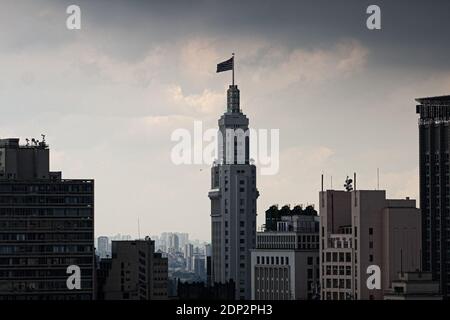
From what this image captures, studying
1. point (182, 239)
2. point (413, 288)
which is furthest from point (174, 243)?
point (413, 288)

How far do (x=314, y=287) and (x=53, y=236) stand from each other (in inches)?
759

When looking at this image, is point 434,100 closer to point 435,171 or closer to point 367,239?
point 435,171

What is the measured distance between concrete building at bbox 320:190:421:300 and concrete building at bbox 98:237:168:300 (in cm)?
1723

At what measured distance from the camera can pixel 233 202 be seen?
16500cm

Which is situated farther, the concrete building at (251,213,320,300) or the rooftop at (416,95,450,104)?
the rooftop at (416,95,450,104)

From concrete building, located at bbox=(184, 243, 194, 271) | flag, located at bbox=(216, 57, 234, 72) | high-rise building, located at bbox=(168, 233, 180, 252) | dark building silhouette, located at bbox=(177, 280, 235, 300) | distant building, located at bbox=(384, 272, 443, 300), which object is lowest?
dark building silhouette, located at bbox=(177, 280, 235, 300)

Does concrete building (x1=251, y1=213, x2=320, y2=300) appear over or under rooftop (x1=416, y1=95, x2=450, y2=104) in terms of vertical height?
under

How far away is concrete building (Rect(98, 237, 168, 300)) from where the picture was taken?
392 ft

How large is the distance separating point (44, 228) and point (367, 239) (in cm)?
2723

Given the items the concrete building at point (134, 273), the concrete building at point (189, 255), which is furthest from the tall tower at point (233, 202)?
the concrete building at point (134, 273)

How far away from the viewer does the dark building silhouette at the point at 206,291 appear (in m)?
118

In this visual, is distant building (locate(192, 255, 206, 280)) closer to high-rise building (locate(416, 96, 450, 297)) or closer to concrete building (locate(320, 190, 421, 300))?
high-rise building (locate(416, 96, 450, 297))

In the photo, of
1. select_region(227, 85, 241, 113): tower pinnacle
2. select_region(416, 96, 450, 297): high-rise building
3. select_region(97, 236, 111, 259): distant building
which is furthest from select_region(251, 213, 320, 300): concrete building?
select_region(227, 85, 241, 113): tower pinnacle

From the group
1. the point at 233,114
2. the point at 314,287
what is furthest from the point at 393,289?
the point at 233,114
